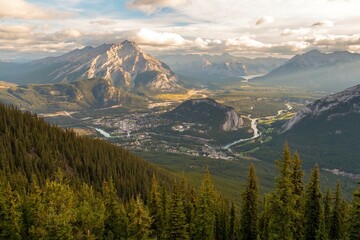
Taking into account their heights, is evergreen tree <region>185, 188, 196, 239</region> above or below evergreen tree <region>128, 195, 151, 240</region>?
below

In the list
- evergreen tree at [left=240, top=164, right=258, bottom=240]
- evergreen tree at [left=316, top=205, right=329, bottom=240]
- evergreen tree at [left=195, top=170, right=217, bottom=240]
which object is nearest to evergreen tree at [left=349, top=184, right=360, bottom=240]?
evergreen tree at [left=316, top=205, right=329, bottom=240]

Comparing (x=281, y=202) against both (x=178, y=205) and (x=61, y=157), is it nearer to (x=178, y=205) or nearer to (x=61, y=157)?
(x=178, y=205)

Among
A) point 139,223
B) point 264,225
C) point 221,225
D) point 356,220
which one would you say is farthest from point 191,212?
point 356,220

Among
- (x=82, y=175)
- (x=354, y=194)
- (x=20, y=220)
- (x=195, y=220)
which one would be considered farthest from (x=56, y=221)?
(x=82, y=175)

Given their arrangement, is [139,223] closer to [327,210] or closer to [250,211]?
[250,211]

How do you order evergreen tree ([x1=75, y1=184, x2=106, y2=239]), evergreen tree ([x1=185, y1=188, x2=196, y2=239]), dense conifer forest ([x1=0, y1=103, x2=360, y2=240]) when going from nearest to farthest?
dense conifer forest ([x1=0, y1=103, x2=360, y2=240]) < evergreen tree ([x1=75, y1=184, x2=106, y2=239]) < evergreen tree ([x1=185, y1=188, x2=196, y2=239])

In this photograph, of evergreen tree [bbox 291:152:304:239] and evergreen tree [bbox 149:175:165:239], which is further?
evergreen tree [bbox 149:175:165:239]

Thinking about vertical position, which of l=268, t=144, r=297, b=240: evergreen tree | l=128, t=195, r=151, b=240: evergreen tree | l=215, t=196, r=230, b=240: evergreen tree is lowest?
l=215, t=196, r=230, b=240: evergreen tree

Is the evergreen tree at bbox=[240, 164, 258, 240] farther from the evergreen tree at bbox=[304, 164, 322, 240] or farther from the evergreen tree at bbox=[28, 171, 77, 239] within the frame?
the evergreen tree at bbox=[28, 171, 77, 239]
